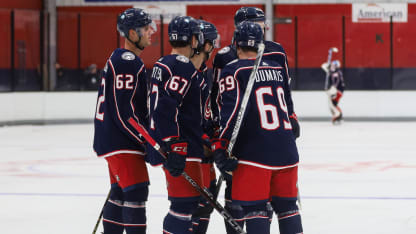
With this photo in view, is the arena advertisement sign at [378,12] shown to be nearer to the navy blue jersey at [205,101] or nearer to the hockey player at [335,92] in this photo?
the hockey player at [335,92]

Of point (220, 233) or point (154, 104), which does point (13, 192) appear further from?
point (154, 104)

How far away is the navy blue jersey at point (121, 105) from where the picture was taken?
135 inches

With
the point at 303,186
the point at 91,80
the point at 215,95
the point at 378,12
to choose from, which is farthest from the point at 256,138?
the point at 378,12

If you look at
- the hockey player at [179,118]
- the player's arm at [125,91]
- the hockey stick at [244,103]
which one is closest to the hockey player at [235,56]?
the hockey player at [179,118]

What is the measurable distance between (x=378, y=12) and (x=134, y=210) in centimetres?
1590

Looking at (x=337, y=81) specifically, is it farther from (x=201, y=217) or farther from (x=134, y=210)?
(x=134, y=210)

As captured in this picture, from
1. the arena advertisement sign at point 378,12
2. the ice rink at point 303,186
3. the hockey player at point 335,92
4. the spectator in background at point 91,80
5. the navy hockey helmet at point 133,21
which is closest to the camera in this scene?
the navy hockey helmet at point 133,21

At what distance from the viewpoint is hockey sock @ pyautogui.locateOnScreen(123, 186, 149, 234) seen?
3488 mm

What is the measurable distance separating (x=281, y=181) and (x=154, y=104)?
65cm

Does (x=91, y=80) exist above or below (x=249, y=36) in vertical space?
below

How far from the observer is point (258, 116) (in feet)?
10.5

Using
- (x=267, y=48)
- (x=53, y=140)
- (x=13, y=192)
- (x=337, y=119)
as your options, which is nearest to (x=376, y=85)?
(x=337, y=119)

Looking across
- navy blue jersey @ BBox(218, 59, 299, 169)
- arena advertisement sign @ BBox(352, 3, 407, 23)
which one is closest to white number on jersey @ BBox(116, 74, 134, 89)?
navy blue jersey @ BBox(218, 59, 299, 169)

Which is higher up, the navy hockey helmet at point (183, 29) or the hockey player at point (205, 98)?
the navy hockey helmet at point (183, 29)
